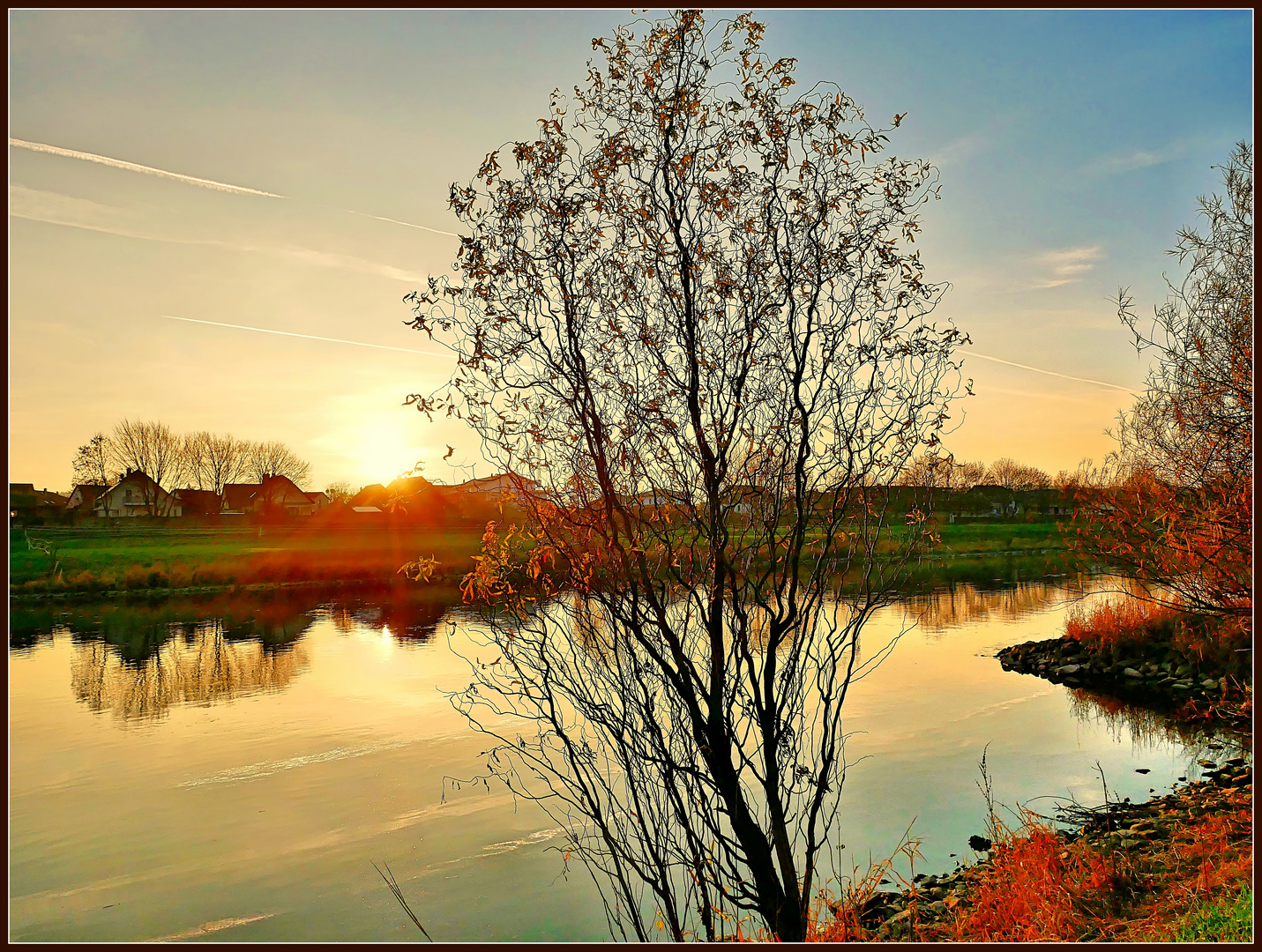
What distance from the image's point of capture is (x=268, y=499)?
190 feet

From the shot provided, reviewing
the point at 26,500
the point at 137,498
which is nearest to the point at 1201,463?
the point at 26,500

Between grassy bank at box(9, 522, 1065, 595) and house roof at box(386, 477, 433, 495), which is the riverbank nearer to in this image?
house roof at box(386, 477, 433, 495)

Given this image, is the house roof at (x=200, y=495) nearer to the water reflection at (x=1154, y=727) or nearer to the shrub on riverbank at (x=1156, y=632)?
the shrub on riverbank at (x=1156, y=632)

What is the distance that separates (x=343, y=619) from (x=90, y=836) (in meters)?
15.5

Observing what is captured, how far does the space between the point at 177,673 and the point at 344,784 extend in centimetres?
918

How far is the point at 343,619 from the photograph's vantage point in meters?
25.5

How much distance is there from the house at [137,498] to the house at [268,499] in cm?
643

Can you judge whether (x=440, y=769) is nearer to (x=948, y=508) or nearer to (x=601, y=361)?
(x=601, y=361)

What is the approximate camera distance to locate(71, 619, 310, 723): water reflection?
16266 mm

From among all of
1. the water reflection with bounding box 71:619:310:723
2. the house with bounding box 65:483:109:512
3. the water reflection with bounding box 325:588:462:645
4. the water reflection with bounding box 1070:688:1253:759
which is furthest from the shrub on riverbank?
the house with bounding box 65:483:109:512

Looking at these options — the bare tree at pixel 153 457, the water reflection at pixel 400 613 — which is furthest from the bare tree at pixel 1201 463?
the bare tree at pixel 153 457

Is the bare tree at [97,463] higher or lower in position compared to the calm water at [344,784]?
higher

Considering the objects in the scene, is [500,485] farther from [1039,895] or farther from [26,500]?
[26,500]

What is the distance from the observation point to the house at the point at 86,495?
121 ft
